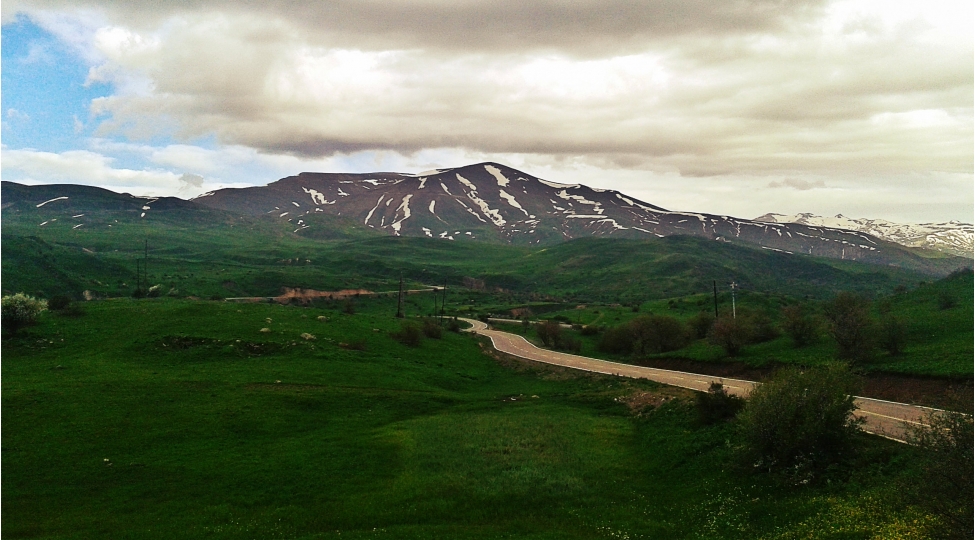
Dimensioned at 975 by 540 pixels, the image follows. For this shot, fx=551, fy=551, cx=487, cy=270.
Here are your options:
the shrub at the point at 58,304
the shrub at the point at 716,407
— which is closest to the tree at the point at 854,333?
the shrub at the point at 716,407

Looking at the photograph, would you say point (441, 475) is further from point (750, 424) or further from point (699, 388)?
point (699, 388)

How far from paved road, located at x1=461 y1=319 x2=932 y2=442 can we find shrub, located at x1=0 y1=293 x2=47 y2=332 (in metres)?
69.0

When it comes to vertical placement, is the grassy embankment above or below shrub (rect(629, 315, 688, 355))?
above

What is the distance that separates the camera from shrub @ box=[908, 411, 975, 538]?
699 inches

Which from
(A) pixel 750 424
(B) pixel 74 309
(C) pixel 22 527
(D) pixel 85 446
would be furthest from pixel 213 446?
(B) pixel 74 309

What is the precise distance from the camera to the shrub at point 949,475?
58.3 feet

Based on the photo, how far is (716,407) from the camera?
3922 cm

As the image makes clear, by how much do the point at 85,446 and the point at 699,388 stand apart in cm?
5175

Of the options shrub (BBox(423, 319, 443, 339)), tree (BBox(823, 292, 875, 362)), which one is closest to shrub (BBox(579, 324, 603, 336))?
shrub (BBox(423, 319, 443, 339))

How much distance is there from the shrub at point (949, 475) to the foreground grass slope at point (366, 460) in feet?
3.62

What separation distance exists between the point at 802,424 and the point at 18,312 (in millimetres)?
87420

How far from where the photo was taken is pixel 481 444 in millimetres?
39531

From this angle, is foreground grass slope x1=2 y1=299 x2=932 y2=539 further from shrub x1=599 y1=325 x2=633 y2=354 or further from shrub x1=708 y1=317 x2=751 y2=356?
shrub x1=599 y1=325 x2=633 y2=354

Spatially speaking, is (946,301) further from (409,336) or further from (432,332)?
(409,336)
